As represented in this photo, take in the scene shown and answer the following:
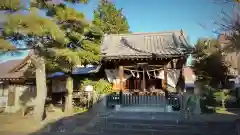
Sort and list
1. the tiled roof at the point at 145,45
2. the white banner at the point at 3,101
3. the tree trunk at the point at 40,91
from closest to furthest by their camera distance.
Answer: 1. the tree trunk at the point at 40,91
2. the tiled roof at the point at 145,45
3. the white banner at the point at 3,101

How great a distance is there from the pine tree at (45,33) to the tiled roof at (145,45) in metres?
2.77

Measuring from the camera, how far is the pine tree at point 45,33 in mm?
9609

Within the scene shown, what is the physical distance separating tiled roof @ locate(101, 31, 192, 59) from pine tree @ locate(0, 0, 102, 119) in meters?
2.77

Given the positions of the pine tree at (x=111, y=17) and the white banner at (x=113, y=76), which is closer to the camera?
the white banner at (x=113, y=76)

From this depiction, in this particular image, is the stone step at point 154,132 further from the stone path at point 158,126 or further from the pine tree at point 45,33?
the pine tree at point 45,33

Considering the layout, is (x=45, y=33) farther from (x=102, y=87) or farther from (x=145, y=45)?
(x=145, y=45)

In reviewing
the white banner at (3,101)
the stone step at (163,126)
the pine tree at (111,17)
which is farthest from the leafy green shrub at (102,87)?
the pine tree at (111,17)

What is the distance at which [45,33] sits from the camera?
1003cm

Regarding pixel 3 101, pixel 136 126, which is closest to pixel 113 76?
pixel 136 126

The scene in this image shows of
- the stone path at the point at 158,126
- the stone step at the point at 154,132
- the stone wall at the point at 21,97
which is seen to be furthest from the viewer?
the stone wall at the point at 21,97

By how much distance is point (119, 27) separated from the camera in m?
33.2

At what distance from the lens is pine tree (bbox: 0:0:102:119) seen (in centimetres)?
961

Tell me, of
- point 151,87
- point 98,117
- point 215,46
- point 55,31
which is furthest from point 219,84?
point 55,31

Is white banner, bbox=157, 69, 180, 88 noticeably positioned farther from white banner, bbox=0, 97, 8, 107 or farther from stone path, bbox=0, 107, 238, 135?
white banner, bbox=0, 97, 8, 107
